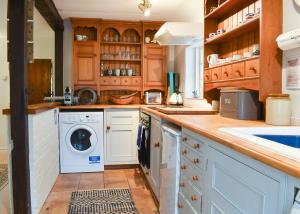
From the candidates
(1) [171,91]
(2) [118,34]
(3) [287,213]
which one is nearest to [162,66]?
(1) [171,91]

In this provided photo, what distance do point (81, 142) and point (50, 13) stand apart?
174cm

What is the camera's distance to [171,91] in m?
4.62

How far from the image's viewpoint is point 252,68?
200 centimetres

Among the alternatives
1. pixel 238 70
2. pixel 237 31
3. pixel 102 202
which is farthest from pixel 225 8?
pixel 102 202

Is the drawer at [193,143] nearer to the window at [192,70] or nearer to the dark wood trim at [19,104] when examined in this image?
the dark wood trim at [19,104]

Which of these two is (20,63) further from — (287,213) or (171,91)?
(171,91)

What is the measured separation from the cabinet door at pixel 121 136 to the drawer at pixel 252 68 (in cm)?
234

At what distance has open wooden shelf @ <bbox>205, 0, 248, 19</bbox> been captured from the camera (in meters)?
2.39

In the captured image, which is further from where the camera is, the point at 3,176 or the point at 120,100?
the point at 120,100

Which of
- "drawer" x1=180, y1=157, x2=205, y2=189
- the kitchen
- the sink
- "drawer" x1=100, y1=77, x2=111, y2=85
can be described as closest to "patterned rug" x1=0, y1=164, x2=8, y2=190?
the kitchen

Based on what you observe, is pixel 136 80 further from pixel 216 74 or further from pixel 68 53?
pixel 216 74

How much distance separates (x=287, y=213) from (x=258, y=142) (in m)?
0.37

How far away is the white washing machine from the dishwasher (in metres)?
1.77

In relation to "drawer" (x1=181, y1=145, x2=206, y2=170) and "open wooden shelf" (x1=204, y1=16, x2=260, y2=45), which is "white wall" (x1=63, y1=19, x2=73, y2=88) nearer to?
"open wooden shelf" (x1=204, y1=16, x2=260, y2=45)
